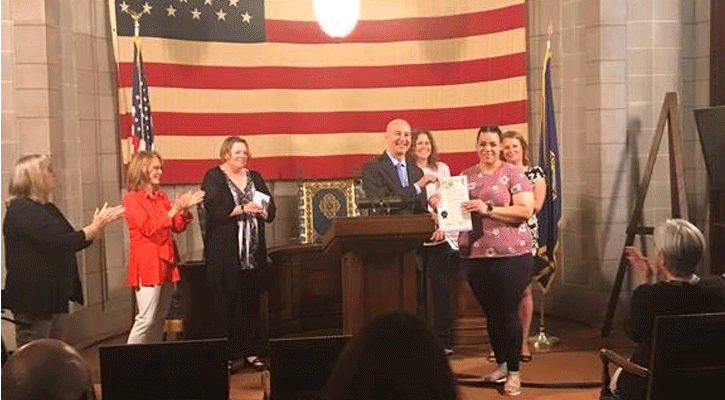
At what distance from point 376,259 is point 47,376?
122 inches

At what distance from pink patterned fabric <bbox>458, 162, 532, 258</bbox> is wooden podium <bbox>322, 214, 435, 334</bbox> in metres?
0.38

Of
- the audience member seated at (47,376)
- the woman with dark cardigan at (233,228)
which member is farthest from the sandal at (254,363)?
the audience member seated at (47,376)

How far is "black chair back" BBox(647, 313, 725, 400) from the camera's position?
314 cm

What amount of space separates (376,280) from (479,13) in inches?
151

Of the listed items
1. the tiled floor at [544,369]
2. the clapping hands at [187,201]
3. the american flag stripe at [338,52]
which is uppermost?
the american flag stripe at [338,52]

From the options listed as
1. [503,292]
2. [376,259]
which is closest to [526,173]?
[503,292]

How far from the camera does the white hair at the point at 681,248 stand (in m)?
3.36

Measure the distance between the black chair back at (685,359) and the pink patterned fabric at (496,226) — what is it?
1.76 metres

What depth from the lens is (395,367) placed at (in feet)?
A: 4.72

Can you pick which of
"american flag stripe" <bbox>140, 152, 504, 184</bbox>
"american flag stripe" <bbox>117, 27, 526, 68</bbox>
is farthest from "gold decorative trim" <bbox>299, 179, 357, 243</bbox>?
"american flag stripe" <bbox>117, 27, 526, 68</bbox>

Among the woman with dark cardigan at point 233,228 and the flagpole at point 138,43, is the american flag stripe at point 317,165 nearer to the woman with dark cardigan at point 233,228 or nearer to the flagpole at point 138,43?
the flagpole at point 138,43

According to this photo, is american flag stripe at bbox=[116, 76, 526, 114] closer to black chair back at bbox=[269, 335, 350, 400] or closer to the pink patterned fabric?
the pink patterned fabric

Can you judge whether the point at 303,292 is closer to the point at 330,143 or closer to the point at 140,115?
the point at 330,143

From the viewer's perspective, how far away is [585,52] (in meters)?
7.14
